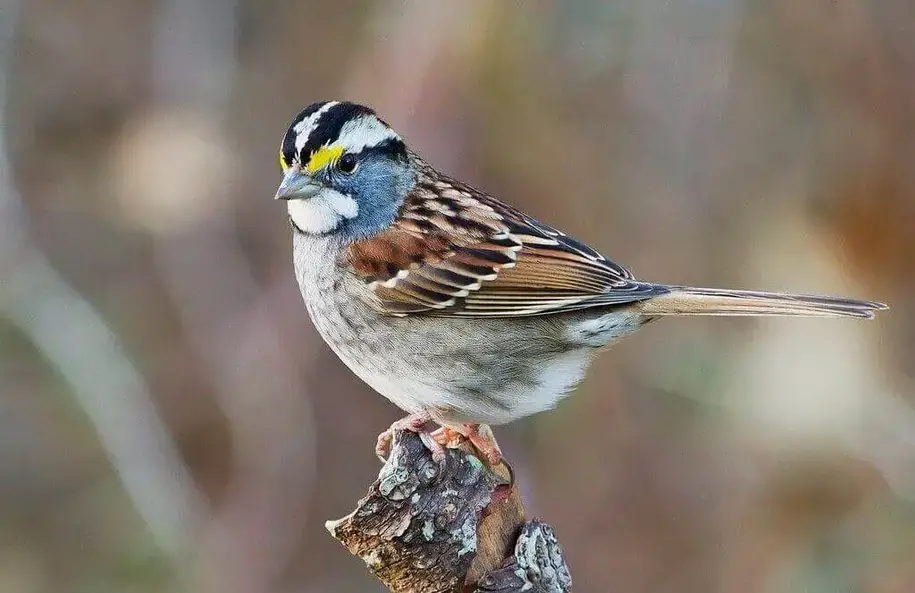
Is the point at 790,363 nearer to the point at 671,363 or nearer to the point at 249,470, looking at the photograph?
the point at 671,363


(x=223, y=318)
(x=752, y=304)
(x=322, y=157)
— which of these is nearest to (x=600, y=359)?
(x=223, y=318)

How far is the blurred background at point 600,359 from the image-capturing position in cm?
567

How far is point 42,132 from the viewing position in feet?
23.9

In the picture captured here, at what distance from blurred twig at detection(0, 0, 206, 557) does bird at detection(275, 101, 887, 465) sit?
242cm

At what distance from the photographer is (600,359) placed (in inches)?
245

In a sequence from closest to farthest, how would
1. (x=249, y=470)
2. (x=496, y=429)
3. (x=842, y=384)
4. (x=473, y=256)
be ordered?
(x=473, y=256)
(x=842, y=384)
(x=496, y=429)
(x=249, y=470)

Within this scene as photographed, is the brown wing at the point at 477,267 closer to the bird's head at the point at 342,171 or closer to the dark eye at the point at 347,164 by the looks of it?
the bird's head at the point at 342,171

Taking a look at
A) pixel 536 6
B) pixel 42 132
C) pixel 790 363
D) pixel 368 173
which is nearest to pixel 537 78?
pixel 536 6

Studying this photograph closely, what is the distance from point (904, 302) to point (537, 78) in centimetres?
220

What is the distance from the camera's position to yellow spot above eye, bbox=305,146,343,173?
11.8 feet

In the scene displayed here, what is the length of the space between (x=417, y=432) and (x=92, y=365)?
333 cm

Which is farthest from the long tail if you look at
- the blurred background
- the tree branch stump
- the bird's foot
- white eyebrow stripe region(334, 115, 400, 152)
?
the blurred background

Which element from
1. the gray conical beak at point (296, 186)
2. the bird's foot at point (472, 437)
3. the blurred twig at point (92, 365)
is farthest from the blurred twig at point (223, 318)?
the bird's foot at point (472, 437)

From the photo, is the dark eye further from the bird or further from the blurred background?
the blurred background
